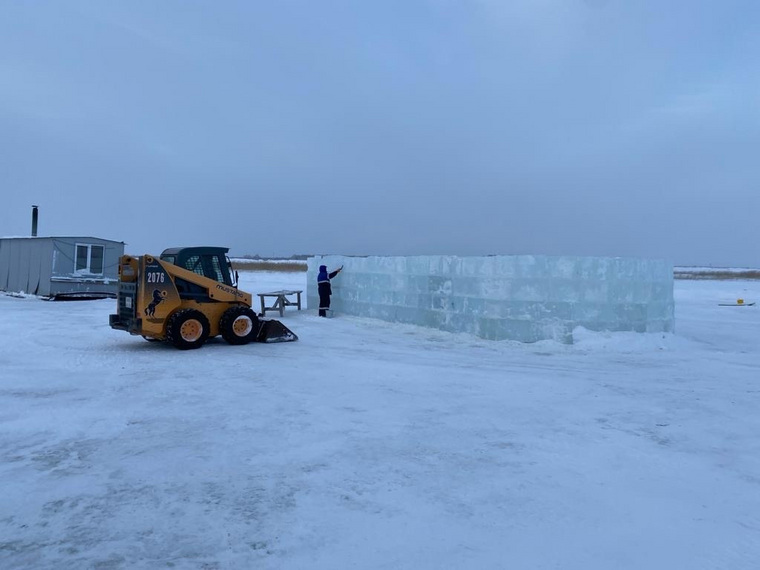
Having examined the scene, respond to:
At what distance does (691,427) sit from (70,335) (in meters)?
12.3

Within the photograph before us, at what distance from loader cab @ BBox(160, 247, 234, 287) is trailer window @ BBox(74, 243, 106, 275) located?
1323 cm

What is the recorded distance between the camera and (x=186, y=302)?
37.9 ft

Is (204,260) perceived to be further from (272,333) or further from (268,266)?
(268,266)

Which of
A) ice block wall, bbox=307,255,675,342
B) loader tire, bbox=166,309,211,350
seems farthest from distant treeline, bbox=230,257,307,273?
loader tire, bbox=166,309,211,350

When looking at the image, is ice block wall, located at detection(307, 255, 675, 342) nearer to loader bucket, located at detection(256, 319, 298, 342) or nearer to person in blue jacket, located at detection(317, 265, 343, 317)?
loader bucket, located at detection(256, 319, 298, 342)

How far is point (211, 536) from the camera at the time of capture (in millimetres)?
3719

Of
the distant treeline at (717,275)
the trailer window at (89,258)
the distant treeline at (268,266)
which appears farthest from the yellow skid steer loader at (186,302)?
the distant treeline at (717,275)

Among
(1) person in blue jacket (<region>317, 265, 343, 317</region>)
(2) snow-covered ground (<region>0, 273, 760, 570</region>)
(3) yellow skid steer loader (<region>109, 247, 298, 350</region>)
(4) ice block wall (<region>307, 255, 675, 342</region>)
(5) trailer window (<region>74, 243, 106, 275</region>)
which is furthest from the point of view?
(5) trailer window (<region>74, 243, 106, 275</region>)

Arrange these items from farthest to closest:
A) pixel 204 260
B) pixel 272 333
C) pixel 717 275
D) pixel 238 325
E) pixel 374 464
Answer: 1. pixel 717 275
2. pixel 272 333
3. pixel 204 260
4. pixel 238 325
5. pixel 374 464

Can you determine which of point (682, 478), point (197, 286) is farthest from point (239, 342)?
point (682, 478)

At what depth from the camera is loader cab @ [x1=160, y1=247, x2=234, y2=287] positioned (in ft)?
39.6

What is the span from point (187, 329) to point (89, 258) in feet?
49.0

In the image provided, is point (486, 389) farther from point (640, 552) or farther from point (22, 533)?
point (22, 533)

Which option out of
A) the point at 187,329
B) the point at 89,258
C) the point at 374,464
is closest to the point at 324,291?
the point at 187,329
